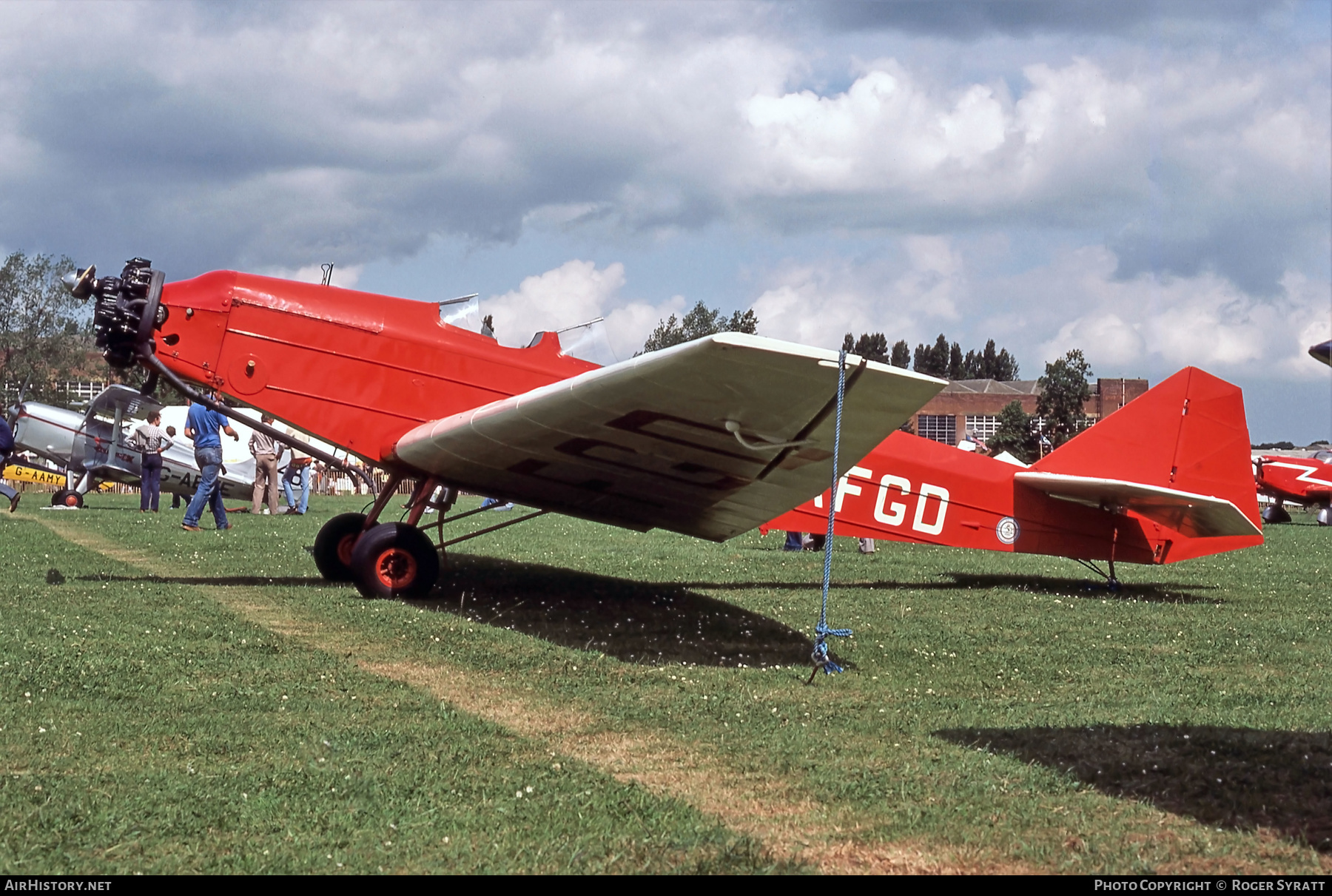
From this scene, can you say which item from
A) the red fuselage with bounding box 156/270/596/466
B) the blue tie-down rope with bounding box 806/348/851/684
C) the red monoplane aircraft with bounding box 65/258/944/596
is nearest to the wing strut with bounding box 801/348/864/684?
the blue tie-down rope with bounding box 806/348/851/684

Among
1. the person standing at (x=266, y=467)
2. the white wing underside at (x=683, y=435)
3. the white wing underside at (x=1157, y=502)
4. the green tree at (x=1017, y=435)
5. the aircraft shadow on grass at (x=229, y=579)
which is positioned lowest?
the aircraft shadow on grass at (x=229, y=579)

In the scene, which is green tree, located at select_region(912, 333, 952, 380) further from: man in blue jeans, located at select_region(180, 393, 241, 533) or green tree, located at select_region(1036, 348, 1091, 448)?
man in blue jeans, located at select_region(180, 393, 241, 533)

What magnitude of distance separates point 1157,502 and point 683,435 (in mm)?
5193

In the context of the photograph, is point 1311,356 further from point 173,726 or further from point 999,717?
point 173,726

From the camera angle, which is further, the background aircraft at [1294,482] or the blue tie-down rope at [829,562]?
the background aircraft at [1294,482]

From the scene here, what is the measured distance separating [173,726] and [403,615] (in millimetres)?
3040

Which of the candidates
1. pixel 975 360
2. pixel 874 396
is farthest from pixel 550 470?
pixel 975 360

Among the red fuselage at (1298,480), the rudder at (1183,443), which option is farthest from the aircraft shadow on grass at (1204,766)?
the red fuselage at (1298,480)

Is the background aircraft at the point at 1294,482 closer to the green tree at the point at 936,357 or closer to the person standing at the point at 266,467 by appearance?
the person standing at the point at 266,467

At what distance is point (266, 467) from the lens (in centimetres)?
2058

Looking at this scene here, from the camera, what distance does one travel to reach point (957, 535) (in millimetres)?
10492

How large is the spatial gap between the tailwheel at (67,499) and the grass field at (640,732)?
535 inches

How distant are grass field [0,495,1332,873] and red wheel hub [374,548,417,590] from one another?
10.5 inches

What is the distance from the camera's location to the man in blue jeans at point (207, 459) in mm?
15531
